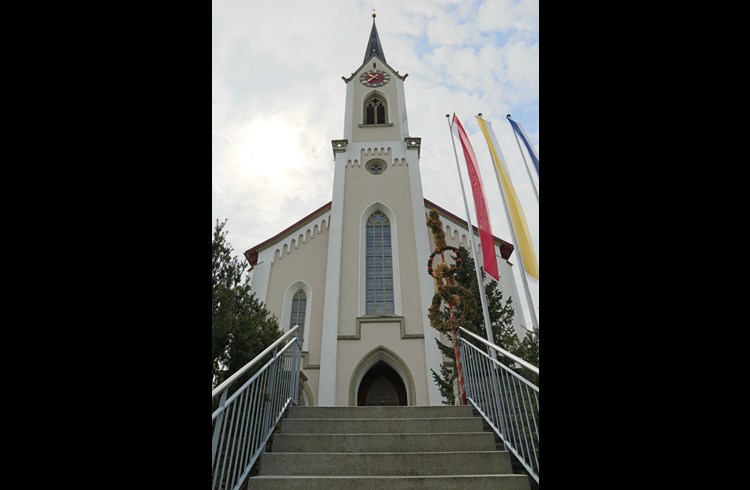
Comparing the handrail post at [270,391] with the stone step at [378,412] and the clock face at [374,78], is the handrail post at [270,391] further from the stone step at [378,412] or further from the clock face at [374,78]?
the clock face at [374,78]

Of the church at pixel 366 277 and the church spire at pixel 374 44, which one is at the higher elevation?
the church spire at pixel 374 44

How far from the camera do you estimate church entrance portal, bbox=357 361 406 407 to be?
13945mm

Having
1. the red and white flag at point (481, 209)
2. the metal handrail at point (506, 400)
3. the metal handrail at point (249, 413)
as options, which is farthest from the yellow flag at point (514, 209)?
the metal handrail at point (249, 413)

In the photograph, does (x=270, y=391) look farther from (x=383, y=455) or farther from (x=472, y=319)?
(x=472, y=319)

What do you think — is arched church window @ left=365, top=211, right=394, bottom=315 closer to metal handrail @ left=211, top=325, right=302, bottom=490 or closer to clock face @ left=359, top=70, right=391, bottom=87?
metal handrail @ left=211, top=325, right=302, bottom=490

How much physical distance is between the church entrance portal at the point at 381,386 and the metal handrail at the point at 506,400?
336 inches

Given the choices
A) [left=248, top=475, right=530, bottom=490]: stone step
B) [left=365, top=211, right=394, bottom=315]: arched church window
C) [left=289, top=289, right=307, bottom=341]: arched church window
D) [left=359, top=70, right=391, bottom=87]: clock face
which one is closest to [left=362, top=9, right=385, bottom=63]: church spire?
[left=359, top=70, right=391, bottom=87]: clock face

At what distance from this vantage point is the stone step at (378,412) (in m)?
4.83
